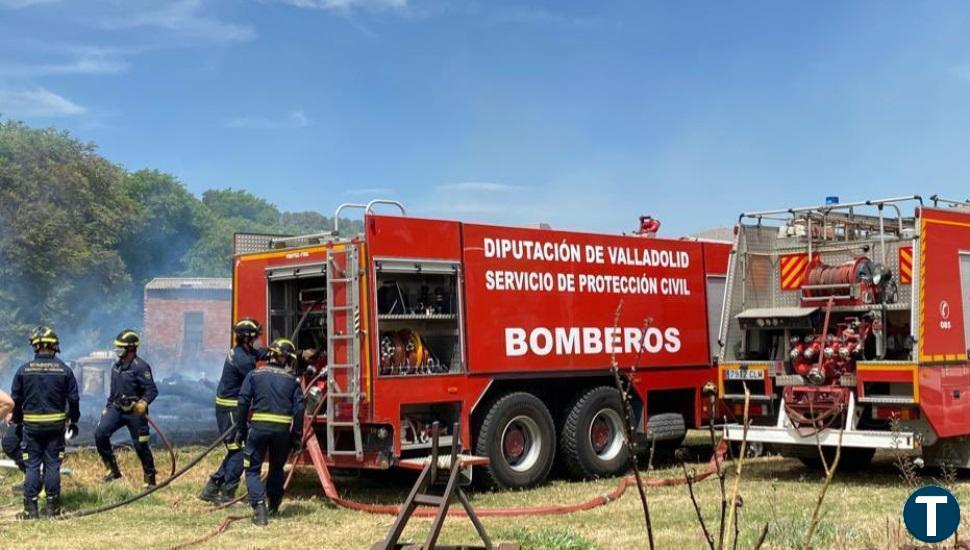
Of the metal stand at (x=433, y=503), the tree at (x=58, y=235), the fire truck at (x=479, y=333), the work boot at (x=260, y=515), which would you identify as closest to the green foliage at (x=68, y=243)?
the tree at (x=58, y=235)

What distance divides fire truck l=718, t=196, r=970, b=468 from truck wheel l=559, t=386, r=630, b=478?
1256 millimetres

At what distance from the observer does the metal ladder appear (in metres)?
9.66

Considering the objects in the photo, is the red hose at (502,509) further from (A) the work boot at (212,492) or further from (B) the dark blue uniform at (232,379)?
(B) the dark blue uniform at (232,379)

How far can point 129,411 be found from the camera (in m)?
11.0

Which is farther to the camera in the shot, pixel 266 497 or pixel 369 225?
pixel 369 225

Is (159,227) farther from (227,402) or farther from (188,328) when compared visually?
(227,402)

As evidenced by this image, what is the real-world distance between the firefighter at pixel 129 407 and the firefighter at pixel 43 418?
1.33m

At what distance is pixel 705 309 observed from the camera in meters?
13.0

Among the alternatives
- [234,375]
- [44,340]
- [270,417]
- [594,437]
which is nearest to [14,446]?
[44,340]

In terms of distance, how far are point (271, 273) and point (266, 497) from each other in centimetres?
267

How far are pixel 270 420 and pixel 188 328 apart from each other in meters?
28.3

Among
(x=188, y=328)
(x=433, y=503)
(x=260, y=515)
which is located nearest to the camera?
(x=433, y=503)

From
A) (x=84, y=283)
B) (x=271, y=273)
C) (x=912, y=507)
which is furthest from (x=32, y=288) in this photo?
(x=912, y=507)

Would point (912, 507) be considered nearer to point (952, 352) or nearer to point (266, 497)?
point (266, 497)
